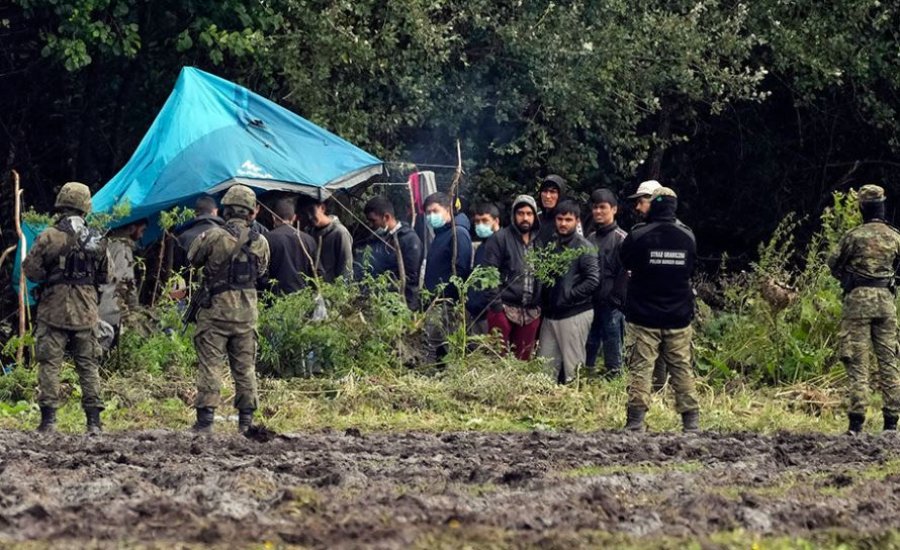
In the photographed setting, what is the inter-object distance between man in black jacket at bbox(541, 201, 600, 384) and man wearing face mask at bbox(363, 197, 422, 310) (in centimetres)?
144

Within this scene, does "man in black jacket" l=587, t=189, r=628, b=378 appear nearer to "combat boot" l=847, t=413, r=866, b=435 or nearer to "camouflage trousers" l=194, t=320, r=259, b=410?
"combat boot" l=847, t=413, r=866, b=435

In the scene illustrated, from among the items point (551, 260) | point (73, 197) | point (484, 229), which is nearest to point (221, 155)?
point (484, 229)

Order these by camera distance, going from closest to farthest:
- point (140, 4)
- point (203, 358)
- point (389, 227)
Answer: point (203, 358), point (389, 227), point (140, 4)

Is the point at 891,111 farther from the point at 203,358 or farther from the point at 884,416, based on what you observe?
the point at 203,358

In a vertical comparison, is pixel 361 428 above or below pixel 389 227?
below

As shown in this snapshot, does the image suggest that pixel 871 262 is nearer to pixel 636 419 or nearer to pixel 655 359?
pixel 655 359

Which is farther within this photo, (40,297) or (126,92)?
(126,92)

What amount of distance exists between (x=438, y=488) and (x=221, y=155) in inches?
317

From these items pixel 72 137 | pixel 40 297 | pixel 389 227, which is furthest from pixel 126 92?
pixel 40 297

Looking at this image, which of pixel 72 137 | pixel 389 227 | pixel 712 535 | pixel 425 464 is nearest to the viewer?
pixel 712 535

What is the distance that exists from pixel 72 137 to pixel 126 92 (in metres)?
1.01

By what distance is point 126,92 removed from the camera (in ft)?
66.3

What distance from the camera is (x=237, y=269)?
12875mm

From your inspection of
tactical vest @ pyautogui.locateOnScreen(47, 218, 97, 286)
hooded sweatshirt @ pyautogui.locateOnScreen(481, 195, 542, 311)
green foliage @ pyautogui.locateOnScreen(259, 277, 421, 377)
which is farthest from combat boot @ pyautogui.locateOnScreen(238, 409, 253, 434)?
hooded sweatshirt @ pyautogui.locateOnScreen(481, 195, 542, 311)
